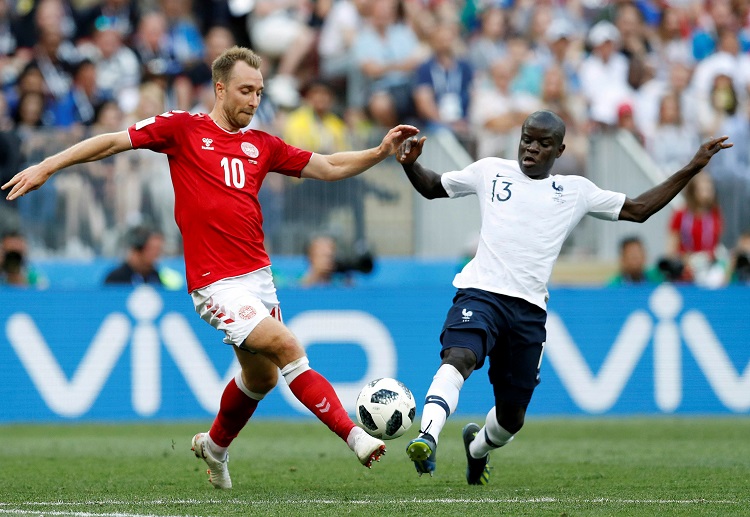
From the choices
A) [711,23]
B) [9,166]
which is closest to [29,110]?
[9,166]

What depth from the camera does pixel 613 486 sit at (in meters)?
7.78

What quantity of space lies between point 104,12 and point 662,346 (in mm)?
8704

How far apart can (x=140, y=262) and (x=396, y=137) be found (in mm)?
6483

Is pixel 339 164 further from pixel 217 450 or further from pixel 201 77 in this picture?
pixel 201 77

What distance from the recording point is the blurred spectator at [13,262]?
13586 mm

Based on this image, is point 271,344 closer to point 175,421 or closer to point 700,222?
point 175,421

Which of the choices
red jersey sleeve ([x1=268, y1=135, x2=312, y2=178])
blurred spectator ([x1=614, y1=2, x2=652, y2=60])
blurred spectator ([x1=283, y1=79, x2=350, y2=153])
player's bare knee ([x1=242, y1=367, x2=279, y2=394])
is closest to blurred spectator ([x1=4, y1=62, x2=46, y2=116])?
blurred spectator ([x1=283, y1=79, x2=350, y2=153])

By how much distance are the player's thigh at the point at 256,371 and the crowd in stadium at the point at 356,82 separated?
710 cm

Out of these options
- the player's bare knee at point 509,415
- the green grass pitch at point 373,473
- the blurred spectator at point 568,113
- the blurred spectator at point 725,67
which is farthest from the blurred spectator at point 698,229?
the player's bare knee at point 509,415

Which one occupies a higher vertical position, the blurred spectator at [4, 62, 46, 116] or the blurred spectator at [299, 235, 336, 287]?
the blurred spectator at [4, 62, 46, 116]

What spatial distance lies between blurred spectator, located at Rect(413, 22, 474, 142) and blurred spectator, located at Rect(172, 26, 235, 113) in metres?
2.59

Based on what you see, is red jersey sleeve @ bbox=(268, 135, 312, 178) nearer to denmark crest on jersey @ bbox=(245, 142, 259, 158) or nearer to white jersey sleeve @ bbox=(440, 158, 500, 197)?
denmark crest on jersey @ bbox=(245, 142, 259, 158)

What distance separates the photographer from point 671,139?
53.4ft

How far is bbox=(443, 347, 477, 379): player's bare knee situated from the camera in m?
7.16
